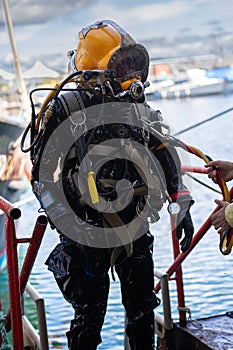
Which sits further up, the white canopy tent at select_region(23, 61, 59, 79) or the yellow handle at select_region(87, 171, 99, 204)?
the white canopy tent at select_region(23, 61, 59, 79)

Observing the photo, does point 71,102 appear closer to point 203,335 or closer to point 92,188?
point 92,188

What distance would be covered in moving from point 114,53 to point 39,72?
29.7ft

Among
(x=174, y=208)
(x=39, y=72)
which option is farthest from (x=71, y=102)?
(x=39, y=72)

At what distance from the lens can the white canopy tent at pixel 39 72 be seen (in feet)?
33.8

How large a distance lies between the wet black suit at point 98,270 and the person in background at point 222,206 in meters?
0.13

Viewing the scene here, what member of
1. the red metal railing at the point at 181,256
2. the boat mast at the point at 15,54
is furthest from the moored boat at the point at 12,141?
the red metal railing at the point at 181,256

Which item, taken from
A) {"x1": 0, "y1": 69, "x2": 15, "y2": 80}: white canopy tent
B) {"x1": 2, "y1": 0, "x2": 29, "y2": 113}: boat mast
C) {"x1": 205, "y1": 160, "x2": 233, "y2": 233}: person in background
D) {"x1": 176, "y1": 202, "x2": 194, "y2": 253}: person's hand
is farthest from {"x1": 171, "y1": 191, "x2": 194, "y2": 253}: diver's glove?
{"x1": 0, "y1": 69, "x2": 15, "y2": 80}: white canopy tent

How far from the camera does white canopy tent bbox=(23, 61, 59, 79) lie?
10.3 metres

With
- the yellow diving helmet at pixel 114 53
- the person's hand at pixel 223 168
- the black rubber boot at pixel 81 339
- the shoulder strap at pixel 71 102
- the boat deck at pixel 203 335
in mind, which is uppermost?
the yellow diving helmet at pixel 114 53

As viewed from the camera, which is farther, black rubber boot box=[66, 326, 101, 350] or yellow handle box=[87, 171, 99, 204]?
black rubber boot box=[66, 326, 101, 350]

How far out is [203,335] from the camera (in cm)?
264

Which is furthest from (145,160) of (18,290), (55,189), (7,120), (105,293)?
(7,120)

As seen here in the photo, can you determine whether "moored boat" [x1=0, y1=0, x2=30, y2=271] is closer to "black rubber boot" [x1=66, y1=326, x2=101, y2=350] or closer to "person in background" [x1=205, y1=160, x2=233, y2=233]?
"black rubber boot" [x1=66, y1=326, x2=101, y2=350]

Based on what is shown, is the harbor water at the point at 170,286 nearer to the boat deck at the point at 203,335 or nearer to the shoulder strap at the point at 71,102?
the shoulder strap at the point at 71,102
